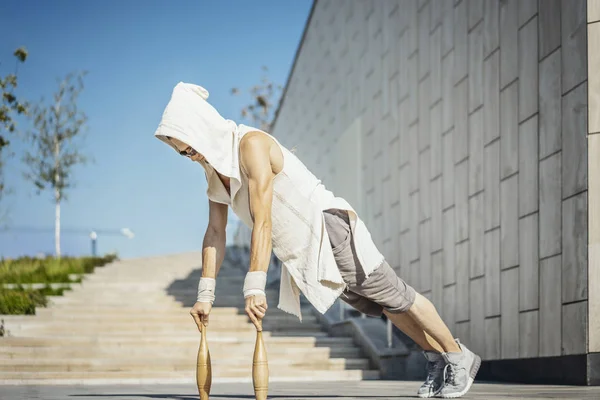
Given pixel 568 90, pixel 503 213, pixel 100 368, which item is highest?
pixel 568 90

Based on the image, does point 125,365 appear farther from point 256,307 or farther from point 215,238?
point 256,307

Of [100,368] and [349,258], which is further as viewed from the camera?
[100,368]

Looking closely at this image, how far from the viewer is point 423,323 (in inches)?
155

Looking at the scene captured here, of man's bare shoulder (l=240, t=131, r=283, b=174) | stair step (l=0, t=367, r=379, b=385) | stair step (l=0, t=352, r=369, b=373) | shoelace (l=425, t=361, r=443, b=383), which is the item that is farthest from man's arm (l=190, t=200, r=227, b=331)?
stair step (l=0, t=352, r=369, b=373)

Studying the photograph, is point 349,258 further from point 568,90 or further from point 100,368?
point 100,368

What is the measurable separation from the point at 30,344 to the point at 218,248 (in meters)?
5.42

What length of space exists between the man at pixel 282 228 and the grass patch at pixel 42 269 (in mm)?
9744

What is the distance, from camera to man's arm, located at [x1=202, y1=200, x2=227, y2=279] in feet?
12.5

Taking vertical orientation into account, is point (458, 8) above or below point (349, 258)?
above

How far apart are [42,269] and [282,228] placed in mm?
10825

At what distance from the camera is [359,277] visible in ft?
12.4

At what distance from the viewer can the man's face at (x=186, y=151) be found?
346 centimetres

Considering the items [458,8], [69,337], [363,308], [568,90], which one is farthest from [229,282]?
[363,308]

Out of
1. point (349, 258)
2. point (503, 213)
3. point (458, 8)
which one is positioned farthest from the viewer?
point (458, 8)
